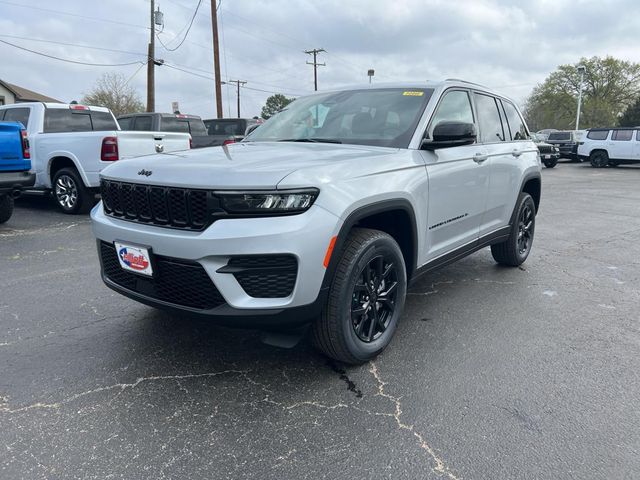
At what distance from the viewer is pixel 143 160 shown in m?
3.02

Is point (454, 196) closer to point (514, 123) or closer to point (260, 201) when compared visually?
point (260, 201)

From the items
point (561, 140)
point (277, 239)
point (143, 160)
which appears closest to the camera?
point (277, 239)

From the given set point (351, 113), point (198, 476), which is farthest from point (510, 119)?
point (198, 476)

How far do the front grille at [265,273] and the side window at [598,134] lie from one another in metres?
24.9

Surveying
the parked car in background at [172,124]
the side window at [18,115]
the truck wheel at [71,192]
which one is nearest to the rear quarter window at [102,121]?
the side window at [18,115]

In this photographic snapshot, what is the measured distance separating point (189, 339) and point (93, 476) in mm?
1354

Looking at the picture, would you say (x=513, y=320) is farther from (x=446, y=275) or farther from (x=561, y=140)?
(x=561, y=140)

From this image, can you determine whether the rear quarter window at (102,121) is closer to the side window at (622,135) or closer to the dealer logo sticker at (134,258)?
the dealer logo sticker at (134,258)

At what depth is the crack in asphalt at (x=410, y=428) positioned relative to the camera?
2125mm

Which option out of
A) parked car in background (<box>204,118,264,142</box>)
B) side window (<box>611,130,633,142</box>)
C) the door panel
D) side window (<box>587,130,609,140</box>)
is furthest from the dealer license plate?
side window (<box>587,130,609,140</box>)

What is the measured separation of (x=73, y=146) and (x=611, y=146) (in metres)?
23.1

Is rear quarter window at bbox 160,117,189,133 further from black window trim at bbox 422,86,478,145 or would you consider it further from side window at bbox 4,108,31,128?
black window trim at bbox 422,86,478,145

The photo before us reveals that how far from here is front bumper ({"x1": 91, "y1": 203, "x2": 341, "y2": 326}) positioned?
239 centimetres

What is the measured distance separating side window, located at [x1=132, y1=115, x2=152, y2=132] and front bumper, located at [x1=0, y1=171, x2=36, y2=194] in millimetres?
4966
